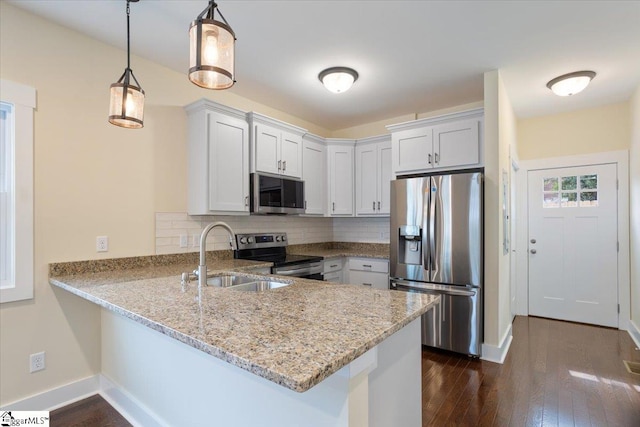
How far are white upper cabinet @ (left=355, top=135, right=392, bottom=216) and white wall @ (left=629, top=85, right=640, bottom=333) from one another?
250cm

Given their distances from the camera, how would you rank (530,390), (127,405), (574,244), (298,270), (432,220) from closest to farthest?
(127,405) → (530,390) → (432,220) → (298,270) → (574,244)

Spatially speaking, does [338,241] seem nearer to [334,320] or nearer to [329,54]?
[329,54]

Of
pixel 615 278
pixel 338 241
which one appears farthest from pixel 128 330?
pixel 615 278

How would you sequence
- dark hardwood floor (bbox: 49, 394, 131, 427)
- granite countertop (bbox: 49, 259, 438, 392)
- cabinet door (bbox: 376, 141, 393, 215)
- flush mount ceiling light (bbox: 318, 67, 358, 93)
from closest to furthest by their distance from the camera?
1. granite countertop (bbox: 49, 259, 438, 392)
2. dark hardwood floor (bbox: 49, 394, 131, 427)
3. flush mount ceiling light (bbox: 318, 67, 358, 93)
4. cabinet door (bbox: 376, 141, 393, 215)

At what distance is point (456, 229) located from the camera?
118 inches

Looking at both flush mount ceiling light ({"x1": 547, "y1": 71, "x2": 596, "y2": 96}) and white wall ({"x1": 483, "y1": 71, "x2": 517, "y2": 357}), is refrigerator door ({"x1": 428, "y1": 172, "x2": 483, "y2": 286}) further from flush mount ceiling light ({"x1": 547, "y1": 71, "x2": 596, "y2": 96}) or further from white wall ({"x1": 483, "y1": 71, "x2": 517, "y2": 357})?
flush mount ceiling light ({"x1": 547, "y1": 71, "x2": 596, "y2": 96})

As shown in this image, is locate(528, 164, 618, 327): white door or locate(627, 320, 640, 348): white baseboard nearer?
locate(627, 320, 640, 348): white baseboard

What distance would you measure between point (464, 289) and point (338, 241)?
83.5 inches

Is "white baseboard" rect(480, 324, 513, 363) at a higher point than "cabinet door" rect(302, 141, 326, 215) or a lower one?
lower

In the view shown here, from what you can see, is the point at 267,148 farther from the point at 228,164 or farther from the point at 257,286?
the point at 257,286

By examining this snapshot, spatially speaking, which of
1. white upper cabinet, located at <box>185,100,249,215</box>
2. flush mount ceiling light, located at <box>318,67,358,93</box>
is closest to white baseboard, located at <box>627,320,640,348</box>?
flush mount ceiling light, located at <box>318,67,358,93</box>

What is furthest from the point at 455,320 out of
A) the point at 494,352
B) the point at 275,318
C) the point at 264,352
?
the point at 264,352

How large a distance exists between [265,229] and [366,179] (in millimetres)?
1467

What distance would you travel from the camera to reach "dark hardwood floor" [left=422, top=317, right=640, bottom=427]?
2066mm
